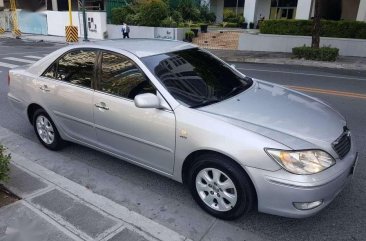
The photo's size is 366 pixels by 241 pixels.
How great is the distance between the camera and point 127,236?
311 cm

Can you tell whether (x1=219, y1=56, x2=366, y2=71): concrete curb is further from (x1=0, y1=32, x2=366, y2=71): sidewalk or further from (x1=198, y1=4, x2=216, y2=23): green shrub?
(x1=198, y1=4, x2=216, y2=23): green shrub

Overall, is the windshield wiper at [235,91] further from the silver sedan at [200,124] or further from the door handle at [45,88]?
the door handle at [45,88]

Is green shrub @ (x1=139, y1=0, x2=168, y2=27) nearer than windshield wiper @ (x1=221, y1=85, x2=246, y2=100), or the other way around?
windshield wiper @ (x1=221, y1=85, x2=246, y2=100)

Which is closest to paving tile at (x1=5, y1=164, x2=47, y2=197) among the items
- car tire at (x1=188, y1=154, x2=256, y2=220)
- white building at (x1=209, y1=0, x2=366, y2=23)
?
car tire at (x1=188, y1=154, x2=256, y2=220)

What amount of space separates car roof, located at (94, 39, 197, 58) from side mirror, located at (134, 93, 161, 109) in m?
0.66

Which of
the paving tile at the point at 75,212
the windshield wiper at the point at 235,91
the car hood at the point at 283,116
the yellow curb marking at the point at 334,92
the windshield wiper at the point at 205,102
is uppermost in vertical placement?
the windshield wiper at the point at 235,91

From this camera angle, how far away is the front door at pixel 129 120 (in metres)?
3.59

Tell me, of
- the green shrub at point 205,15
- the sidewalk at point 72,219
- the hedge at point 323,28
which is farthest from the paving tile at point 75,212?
the green shrub at point 205,15

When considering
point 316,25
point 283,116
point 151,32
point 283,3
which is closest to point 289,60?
point 316,25

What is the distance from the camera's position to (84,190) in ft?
12.9

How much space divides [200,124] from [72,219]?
155 cm

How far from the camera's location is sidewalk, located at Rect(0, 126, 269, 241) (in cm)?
313

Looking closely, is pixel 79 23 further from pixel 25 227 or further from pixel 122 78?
pixel 25 227

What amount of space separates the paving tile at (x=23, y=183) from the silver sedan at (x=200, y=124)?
771 mm
